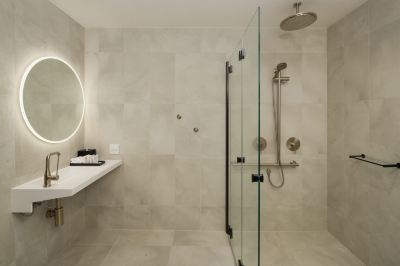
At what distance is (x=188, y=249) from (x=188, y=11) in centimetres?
228

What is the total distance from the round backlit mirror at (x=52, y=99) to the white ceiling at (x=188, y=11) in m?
0.56

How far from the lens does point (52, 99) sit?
75.7 inches

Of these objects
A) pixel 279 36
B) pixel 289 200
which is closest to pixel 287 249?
pixel 289 200

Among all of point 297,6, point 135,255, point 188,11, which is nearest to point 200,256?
point 135,255

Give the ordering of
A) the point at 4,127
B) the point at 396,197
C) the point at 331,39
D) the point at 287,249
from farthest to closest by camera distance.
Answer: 1. the point at 331,39
2. the point at 287,249
3. the point at 396,197
4. the point at 4,127

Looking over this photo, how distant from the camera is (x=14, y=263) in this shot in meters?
1.53

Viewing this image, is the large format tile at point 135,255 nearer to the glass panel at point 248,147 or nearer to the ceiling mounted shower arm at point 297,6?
the glass panel at point 248,147

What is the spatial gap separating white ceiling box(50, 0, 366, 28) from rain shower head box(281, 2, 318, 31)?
119 millimetres

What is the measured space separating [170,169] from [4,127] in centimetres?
148

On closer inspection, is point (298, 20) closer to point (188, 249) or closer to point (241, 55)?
point (241, 55)

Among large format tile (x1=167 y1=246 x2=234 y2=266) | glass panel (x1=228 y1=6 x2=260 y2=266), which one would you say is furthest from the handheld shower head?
large format tile (x1=167 y1=246 x2=234 y2=266)

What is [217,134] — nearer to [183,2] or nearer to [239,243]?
[239,243]

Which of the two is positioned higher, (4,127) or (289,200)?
(4,127)

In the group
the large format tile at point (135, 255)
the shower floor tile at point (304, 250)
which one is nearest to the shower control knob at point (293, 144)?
the shower floor tile at point (304, 250)
